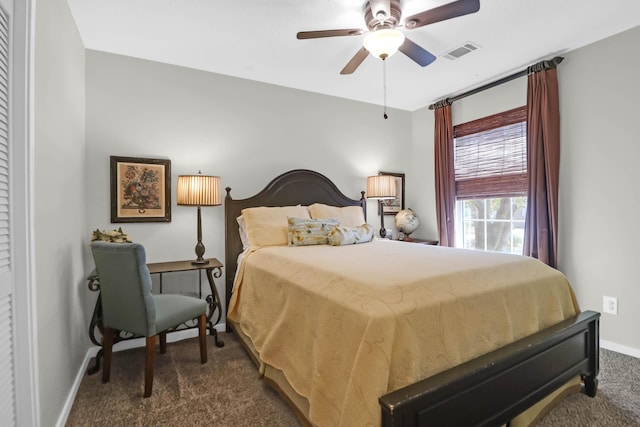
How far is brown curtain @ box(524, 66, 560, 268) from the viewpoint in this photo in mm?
2955

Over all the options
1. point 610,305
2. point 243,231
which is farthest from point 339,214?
point 610,305

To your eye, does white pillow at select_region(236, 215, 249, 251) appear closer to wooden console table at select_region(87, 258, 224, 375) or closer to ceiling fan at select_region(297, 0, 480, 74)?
wooden console table at select_region(87, 258, 224, 375)

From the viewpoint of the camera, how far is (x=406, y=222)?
164 inches

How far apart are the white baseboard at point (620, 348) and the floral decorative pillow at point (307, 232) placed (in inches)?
100

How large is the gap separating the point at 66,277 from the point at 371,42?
8.09 feet

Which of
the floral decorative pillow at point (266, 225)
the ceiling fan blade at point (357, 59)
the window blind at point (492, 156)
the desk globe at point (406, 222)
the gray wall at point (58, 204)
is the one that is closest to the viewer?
the gray wall at point (58, 204)

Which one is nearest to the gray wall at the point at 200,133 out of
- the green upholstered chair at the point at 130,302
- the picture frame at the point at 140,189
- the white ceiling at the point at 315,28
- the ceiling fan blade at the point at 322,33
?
the picture frame at the point at 140,189

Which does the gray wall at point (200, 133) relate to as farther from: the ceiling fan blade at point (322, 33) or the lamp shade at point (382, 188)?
the ceiling fan blade at point (322, 33)

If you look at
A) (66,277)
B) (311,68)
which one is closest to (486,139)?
(311,68)

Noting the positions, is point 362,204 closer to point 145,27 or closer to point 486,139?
point 486,139

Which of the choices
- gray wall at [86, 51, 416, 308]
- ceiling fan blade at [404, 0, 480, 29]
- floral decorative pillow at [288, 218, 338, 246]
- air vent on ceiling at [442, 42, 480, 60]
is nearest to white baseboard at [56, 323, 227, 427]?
gray wall at [86, 51, 416, 308]

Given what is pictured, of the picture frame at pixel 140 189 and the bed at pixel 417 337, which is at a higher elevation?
the picture frame at pixel 140 189

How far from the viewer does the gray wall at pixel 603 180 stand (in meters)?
2.59

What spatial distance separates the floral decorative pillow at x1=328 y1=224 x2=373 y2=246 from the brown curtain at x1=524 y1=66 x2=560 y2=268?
1621mm
